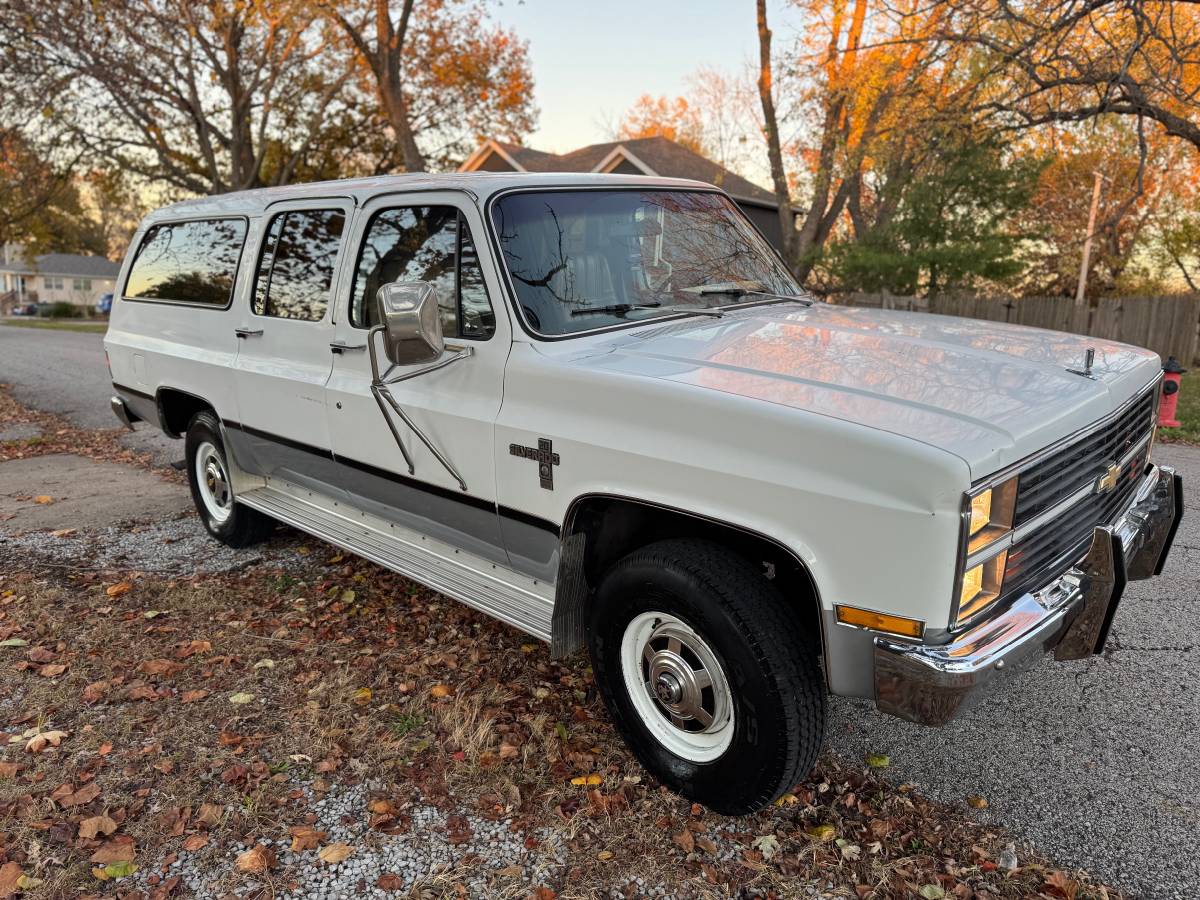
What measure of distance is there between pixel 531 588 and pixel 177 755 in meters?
1.57

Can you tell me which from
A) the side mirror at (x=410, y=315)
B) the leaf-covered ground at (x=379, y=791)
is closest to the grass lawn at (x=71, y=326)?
the leaf-covered ground at (x=379, y=791)

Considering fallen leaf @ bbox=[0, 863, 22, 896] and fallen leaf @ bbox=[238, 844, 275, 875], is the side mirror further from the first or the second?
fallen leaf @ bbox=[0, 863, 22, 896]

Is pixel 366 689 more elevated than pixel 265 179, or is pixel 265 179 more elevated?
pixel 265 179

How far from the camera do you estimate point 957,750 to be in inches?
131

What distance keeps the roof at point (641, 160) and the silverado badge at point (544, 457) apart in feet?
73.3

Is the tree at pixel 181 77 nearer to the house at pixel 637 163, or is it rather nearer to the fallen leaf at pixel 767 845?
the house at pixel 637 163

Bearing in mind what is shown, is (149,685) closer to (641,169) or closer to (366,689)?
(366,689)

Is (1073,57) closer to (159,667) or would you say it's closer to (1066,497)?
(1066,497)

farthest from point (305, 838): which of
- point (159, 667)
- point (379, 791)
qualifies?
point (159, 667)

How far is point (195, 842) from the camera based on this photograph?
2.87m

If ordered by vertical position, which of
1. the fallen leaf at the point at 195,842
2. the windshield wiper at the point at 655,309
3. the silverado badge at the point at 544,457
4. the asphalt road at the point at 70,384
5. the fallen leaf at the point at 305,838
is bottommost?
the asphalt road at the point at 70,384

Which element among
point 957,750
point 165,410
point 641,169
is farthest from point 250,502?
point 641,169

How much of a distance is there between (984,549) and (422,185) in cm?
275

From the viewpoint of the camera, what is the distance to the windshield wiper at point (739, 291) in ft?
12.4
